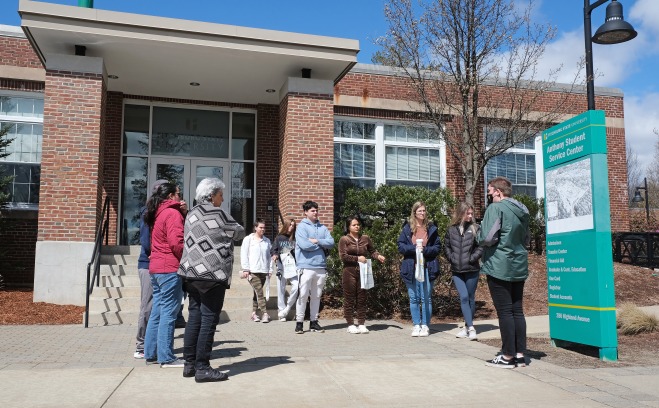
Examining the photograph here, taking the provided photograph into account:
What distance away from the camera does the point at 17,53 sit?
13094 mm

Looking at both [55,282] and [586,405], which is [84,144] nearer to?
[55,282]

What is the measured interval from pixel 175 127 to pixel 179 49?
11.9 feet

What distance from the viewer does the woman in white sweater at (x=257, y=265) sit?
924cm

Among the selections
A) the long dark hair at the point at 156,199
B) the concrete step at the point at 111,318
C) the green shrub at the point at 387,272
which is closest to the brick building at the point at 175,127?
the concrete step at the point at 111,318

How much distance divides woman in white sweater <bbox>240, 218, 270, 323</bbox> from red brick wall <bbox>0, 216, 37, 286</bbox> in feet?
20.3

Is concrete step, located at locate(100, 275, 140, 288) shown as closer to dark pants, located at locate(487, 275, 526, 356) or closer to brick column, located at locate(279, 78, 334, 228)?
brick column, located at locate(279, 78, 334, 228)

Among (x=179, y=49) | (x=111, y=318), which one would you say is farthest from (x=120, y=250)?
(x=179, y=49)

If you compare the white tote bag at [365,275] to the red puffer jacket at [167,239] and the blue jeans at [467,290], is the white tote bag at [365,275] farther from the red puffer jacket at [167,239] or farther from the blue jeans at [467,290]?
the red puffer jacket at [167,239]

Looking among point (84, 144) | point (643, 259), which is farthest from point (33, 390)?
point (643, 259)

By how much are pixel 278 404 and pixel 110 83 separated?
10.8 meters

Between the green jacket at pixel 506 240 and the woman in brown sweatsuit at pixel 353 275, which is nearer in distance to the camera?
the green jacket at pixel 506 240

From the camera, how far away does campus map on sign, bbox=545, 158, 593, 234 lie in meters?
6.24

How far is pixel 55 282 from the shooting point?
405 inches

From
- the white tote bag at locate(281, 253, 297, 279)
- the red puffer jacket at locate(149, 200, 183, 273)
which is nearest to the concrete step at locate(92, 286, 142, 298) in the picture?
the white tote bag at locate(281, 253, 297, 279)
